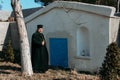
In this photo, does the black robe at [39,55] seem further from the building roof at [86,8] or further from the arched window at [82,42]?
the building roof at [86,8]

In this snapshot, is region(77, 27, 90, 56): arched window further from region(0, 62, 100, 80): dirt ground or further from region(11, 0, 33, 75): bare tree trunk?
region(11, 0, 33, 75): bare tree trunk

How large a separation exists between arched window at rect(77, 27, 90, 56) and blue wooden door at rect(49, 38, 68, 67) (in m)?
0.52

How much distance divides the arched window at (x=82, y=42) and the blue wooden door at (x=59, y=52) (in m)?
0.52

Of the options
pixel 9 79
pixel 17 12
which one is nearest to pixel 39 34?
pixel 17 12

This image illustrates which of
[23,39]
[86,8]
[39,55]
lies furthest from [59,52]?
[23,39]

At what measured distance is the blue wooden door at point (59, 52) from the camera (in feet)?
44.1

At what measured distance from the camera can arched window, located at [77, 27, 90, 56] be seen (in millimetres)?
13133

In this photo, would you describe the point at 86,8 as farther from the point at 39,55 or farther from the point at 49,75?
the point at 49,75

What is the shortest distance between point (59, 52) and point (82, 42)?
1.03 m

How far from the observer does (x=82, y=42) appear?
525 inches

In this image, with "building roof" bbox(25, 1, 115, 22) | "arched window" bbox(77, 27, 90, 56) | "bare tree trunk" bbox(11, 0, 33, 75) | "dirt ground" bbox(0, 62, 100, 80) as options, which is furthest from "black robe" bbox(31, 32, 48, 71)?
"building roof" bbox(25, 1, 115, 22)

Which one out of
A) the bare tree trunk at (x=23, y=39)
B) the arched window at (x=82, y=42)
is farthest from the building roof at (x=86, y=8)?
the bare tree trunk at (x=23, y=39)

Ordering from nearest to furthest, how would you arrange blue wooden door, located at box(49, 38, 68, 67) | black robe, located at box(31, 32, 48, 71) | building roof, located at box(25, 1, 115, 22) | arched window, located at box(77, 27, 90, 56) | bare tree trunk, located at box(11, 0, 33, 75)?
bare tree trunk, located at box(11, 0, 33, 75) < building roof, located at box(25, 1, 115, 22) < black robe, located at box(31, 32, 48, 71) < arched window, located at box(77, 27, 90, 56) < blue wooden door, located at box(49, 38, 68, 67)

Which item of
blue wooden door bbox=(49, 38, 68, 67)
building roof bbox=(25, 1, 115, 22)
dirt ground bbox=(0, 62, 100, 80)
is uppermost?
building roof bbox=(25, 1, 115, 22)
